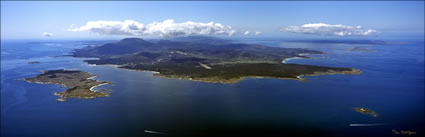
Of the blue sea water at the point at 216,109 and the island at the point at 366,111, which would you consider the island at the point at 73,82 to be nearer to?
the blue sea water at the point at 216,109

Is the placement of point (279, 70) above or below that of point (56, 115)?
above

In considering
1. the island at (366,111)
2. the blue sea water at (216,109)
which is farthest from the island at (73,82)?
the island at (366,111)

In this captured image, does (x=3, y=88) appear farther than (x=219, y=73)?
No

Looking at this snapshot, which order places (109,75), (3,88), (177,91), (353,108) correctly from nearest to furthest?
(353,108), (177,91), (3,88), (109,75)

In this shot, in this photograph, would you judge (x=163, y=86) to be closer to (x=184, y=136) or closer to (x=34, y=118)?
(x=34, y=118)

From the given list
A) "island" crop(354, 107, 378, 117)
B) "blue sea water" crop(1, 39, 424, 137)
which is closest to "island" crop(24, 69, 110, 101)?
"blue sea water" crop(1, 39, 424, 137)

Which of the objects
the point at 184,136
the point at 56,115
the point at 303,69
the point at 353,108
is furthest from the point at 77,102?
the point at 303,69

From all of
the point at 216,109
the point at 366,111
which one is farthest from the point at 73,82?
the point at 366,111
